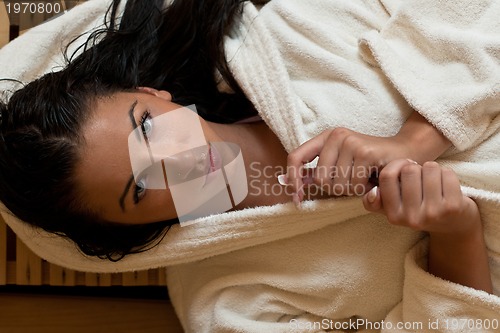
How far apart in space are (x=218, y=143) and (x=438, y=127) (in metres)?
0.32

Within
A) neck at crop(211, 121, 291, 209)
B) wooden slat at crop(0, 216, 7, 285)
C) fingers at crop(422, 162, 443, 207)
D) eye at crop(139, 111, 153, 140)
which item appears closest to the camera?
fingers at crop(422, 162, 443, 207)

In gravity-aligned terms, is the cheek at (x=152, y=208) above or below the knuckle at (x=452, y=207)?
below

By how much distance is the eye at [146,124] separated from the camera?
0.83 metres

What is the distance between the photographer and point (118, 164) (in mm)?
811

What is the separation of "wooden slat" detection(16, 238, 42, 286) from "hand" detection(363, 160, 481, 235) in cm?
69

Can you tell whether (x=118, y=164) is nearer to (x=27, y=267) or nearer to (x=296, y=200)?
(x=296, y=200)

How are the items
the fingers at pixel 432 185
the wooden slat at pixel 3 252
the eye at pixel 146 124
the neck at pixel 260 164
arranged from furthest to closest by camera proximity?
the wooden slat at pixel 3 252, the neck at pixel 260 164, the eye at pixel 146 124, the fingers at pixel 432 185

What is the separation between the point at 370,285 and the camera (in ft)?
3.01

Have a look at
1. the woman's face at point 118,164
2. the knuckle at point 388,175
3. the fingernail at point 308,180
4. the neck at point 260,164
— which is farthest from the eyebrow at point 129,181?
the knuckle at point 388,175

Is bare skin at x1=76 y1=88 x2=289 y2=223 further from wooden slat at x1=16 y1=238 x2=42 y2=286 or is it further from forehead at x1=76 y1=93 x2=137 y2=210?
wooden slat at x1=16 y1=238 x2=42 y2=286

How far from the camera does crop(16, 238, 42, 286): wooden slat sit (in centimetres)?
110

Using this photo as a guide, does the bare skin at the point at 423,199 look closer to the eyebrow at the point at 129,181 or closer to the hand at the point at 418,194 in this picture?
the hand at the point at 418,194

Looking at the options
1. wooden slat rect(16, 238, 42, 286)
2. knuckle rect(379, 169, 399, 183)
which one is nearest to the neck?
knuckle rect(379, 169, 399, 183)

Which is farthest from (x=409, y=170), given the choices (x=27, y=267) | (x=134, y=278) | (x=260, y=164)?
(x=27, y=267)
